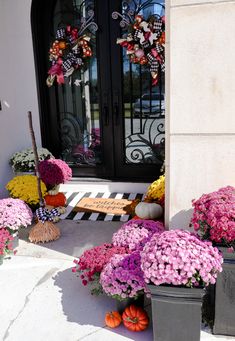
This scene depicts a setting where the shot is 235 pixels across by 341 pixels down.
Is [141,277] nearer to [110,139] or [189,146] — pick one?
[189,146]

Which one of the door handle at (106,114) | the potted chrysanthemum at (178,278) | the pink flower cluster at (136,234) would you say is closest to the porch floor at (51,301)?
the potted chrysanthemum at (178,278)

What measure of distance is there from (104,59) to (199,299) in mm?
3328

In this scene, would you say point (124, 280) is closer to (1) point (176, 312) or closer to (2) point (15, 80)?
(1) point (176, 312)

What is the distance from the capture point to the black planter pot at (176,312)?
189 centimetres

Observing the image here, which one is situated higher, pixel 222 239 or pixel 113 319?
pixel 222 239

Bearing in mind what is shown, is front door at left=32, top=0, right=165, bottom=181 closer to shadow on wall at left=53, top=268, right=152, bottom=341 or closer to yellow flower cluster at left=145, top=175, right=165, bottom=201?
yellow flower cluster at left=145, top=175, right=165, bottom=201

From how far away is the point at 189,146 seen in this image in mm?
2363

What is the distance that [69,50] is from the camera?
14.5 ft

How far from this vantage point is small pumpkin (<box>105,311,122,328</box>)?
2221mm

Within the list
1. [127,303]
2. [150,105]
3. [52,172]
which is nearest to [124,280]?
[127,303]

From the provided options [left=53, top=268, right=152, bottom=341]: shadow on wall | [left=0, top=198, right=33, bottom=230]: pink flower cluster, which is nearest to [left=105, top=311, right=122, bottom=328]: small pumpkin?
Result: [left=53, top=268, right=152, bottom=341]: shadow on wall

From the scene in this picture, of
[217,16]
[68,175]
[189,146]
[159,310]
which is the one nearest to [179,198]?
[189,146]

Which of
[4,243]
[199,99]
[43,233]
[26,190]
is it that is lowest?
[43,233]

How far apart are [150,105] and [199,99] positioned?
2.18 m
